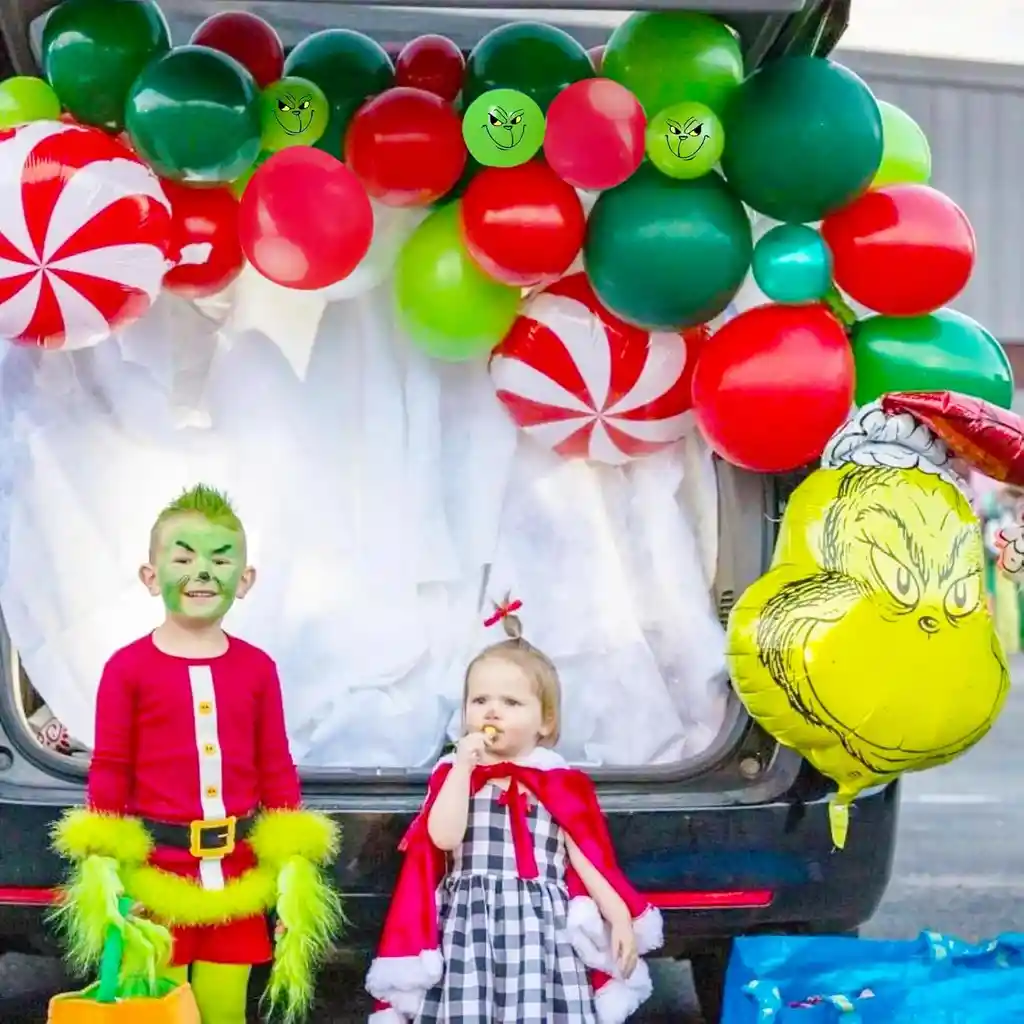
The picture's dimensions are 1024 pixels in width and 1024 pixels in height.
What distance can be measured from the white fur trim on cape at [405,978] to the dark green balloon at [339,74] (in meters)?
1.85

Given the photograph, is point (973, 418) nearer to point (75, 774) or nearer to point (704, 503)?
point (704, 503)

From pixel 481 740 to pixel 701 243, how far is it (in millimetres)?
1171

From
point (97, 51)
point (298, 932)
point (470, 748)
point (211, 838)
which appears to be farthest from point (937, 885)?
point (97, 51)

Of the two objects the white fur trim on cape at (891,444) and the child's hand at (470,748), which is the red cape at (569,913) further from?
the white fur trim on cape at (891,444)

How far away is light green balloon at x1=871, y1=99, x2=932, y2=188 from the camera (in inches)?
145

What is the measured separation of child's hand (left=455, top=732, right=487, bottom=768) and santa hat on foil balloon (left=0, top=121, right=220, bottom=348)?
4.01 feet

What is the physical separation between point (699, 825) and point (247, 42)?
81.5 inches

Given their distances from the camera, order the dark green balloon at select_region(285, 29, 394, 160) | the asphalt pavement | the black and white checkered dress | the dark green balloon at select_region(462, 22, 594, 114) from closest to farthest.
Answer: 1. the black and white checkered dress
2. the dark green balloon at select_region(462, 22, 594, 114)
3. the dark green balloon at select_region(285, 29, 394, 160)
4. the asphalt pavement

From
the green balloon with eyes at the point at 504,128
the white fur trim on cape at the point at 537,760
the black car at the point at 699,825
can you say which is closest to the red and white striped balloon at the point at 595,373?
the black car at the point at 699,825

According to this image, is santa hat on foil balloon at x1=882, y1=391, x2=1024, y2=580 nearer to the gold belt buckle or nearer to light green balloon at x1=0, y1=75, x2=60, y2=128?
the gold belt buckle

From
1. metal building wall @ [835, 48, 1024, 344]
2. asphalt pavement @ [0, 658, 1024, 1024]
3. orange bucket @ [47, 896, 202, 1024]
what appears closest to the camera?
orange bucket @ [47, 896, 202, 1024]

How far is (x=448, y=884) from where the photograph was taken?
3.17 m

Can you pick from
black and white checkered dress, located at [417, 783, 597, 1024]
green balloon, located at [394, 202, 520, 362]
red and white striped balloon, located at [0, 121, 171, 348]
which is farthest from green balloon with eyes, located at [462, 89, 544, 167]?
black and white checkered dress, located at [417, 783, 597, 1024]

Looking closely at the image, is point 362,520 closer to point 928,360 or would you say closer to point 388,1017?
point 388,1017
